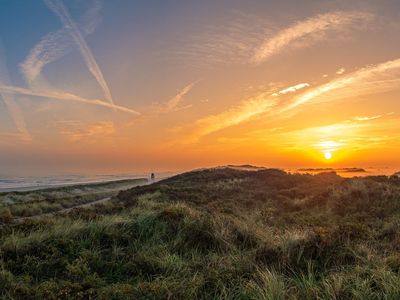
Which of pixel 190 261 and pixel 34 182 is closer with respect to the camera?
pixel 190 261

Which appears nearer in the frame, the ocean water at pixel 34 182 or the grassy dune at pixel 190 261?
the grassy dune at pixel 190 261

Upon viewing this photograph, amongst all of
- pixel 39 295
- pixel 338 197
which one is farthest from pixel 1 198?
pixel 39 295

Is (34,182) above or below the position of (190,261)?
above

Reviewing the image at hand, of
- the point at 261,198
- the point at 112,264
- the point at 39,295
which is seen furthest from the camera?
the point at 261,198

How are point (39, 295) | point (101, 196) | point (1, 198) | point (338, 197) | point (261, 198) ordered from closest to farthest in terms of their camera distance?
point (39, 295) < point (338, 197) < point (261, 198) < point (1, 198) < point (101, 196)

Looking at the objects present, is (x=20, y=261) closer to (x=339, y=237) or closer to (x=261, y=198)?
(x=339, y=237)

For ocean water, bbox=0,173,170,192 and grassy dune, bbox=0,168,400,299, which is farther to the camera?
ocean water, bbox=0,173,170,192

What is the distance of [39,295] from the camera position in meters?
5.55

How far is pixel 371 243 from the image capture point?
8992mm

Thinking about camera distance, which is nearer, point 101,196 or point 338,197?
point 338,197

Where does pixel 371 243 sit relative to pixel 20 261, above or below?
below

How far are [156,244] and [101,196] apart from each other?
90.7 feet

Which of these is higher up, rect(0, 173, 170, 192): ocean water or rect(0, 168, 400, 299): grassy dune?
rect(0, 173, 170, 192): ocean water

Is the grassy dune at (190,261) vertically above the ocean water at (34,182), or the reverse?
the ocean water at (34,182)
